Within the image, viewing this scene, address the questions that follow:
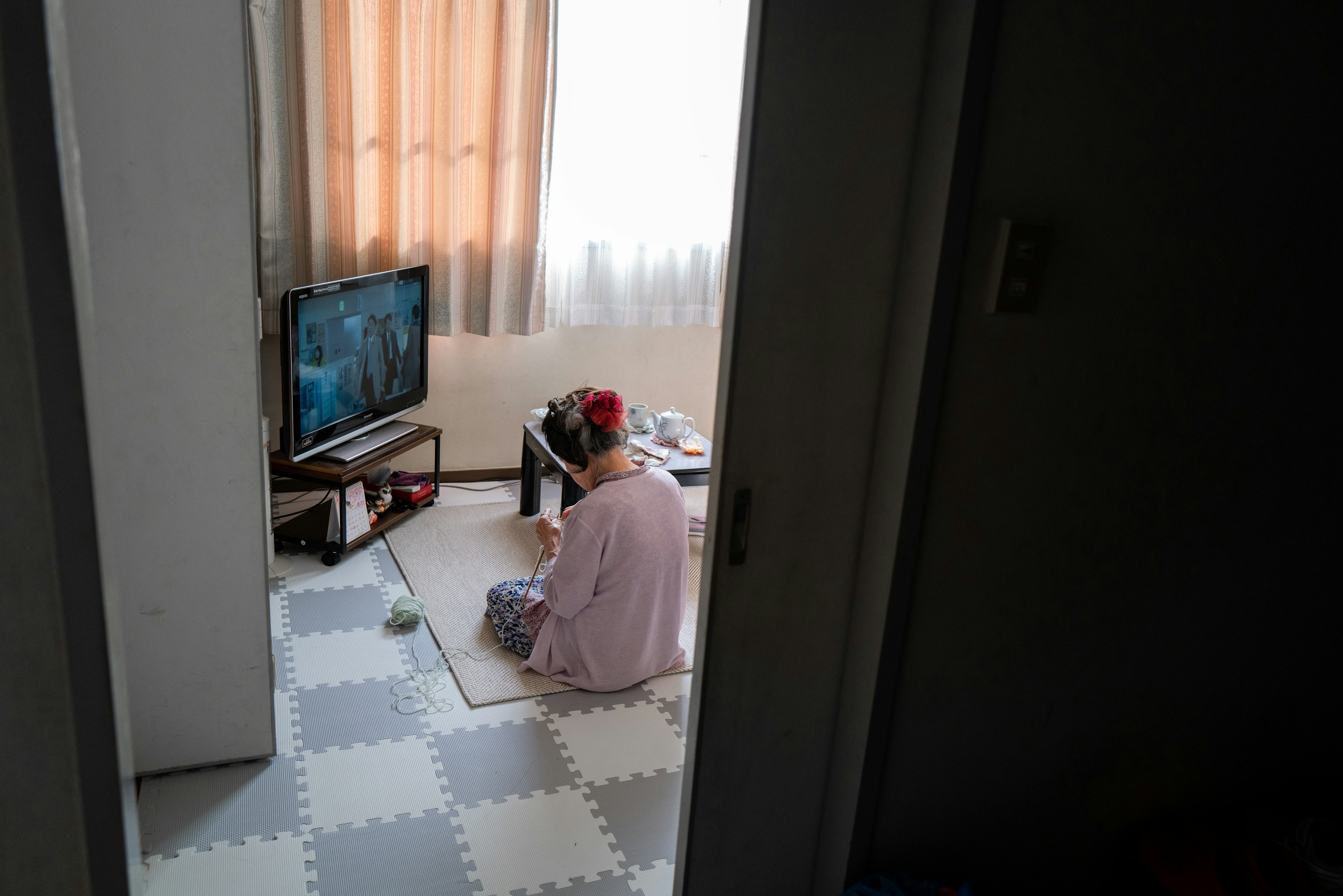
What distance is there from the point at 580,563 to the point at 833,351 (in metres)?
1.40

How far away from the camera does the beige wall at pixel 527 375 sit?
13.5 ft

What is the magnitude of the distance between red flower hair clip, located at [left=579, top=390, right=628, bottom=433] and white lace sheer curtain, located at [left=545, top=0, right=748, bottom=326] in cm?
156

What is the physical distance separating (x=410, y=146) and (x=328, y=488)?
53.6 inches

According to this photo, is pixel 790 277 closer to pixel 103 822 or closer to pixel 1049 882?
pixel 103 822

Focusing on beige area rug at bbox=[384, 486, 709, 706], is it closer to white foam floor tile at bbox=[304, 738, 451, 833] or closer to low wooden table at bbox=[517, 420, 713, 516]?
low wooden table at bbox=[517, 420, 713, 516]

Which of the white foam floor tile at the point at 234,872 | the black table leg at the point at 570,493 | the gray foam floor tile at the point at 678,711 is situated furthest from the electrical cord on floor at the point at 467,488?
the white foam floor tile at the point at 234,872

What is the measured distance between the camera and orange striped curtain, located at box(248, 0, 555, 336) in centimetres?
338

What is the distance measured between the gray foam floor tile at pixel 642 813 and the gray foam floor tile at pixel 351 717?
54 cm

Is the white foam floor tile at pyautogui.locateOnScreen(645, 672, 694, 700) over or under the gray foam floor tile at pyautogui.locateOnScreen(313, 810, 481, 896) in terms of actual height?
over

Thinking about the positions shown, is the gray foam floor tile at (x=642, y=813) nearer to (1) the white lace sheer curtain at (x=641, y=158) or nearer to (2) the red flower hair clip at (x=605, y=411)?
(2) the red flower hair clip at (x=605, y=411)

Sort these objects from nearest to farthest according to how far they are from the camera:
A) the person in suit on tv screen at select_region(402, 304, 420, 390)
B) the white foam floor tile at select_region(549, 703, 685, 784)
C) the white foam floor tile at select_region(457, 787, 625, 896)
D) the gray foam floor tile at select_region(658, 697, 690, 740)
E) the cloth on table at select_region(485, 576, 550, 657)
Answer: the white foam floor tile at select_region(457, 787, 625, 896)
the white foam floor tile at select_region(549, 703, 685, 784)
the gray foam floor tile at select_region(658, 697, 690, 740)
the cloth on table at select_region(485, 576, 550, 657)
the person in suit on tv screen at select_region(402, 304, 420, 390)

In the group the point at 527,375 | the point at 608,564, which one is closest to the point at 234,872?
the point at 608,564

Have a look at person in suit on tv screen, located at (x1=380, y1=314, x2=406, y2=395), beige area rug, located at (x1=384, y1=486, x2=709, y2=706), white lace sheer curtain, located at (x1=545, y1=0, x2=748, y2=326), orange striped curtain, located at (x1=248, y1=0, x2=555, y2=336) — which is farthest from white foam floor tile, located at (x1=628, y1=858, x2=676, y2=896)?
white lace sheer curtain, located at (x1=545, y1=0, x2=748, y2=326)

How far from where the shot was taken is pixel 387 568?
10.9ft
